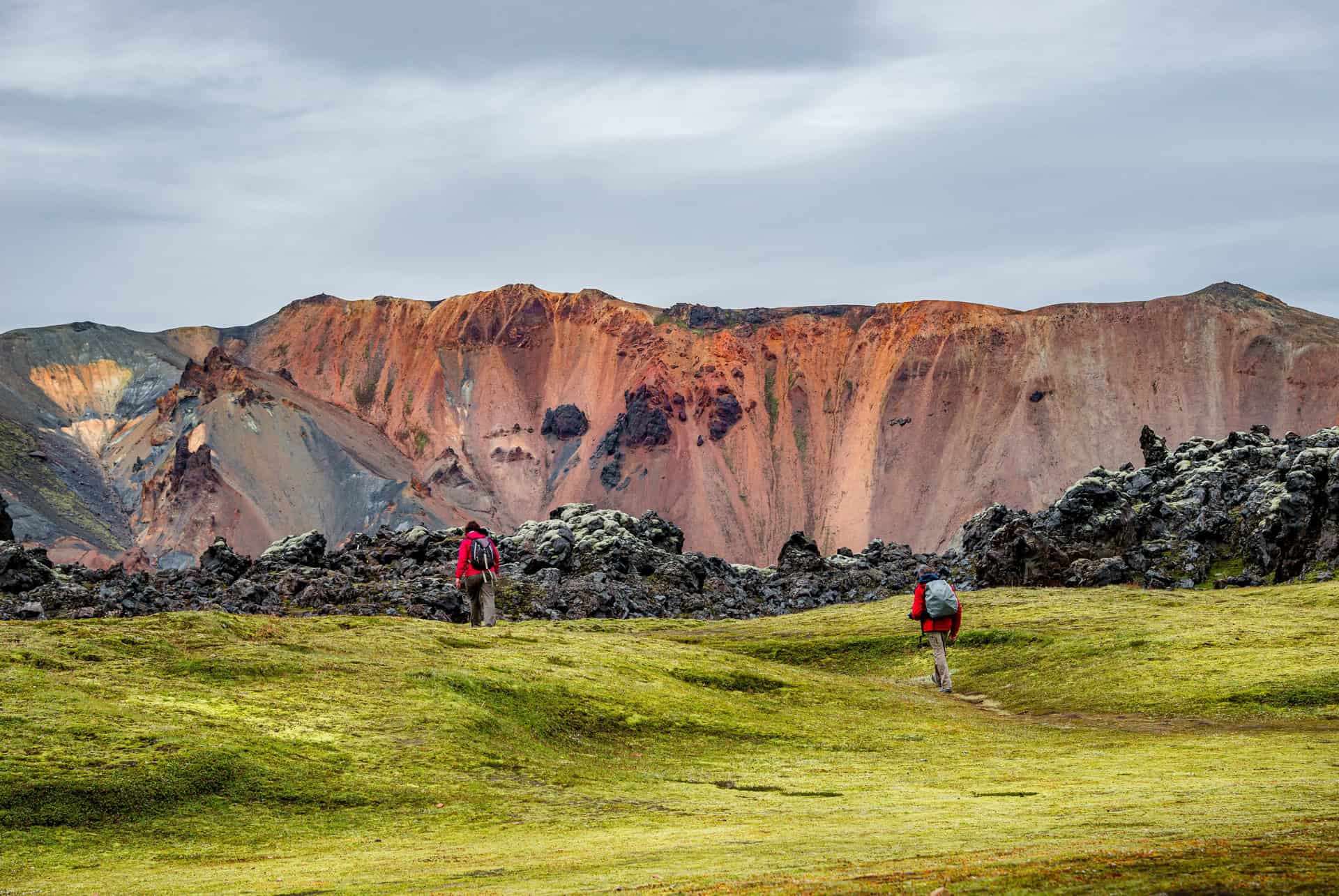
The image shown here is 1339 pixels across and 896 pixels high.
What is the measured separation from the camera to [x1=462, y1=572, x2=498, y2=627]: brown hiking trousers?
4725 cm

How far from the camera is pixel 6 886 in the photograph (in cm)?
1817

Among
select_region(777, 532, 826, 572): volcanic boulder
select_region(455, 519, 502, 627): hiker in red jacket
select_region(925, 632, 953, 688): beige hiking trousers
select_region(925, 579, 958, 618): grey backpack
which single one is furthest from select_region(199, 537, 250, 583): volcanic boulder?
select_region(925, 579, 958, 618): grey backpack

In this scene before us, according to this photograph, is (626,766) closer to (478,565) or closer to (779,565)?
(478,565)

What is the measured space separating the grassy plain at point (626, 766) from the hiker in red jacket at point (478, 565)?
2.45 meters

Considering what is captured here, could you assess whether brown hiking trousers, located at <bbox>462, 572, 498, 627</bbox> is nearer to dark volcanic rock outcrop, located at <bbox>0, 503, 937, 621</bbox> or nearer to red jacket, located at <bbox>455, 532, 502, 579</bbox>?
red jacket, located at <bbox>455, 532, 502, 579</bbox>

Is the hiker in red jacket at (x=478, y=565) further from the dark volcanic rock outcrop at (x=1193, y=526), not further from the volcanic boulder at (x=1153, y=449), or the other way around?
the volcanic boulder at (x=1153, y=449)

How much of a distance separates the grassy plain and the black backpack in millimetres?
2734

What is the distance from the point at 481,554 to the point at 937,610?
1592cm

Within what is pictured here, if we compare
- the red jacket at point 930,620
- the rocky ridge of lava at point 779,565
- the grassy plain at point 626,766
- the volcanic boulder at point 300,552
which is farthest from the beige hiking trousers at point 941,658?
the volcanic boulder at point 300,552

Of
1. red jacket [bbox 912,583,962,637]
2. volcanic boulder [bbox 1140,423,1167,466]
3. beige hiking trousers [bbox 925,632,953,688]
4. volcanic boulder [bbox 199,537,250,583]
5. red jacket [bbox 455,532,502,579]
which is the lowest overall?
beige hiking trousers [bbox 925,632,953,688]

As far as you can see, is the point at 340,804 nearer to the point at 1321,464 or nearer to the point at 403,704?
the point at 403,704

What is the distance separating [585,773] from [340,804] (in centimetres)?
603

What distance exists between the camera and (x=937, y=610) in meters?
44.0

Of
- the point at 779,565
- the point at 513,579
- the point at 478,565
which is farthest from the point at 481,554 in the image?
the point at 779,565
